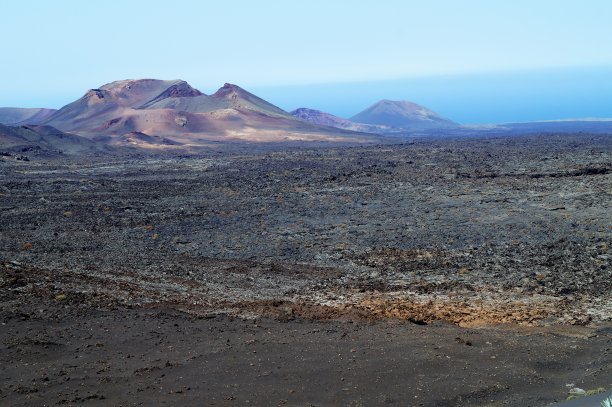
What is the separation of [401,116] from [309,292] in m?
77.6

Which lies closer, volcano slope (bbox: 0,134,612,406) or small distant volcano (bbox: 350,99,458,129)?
volcano slope (bbox: 0,134,612,406)

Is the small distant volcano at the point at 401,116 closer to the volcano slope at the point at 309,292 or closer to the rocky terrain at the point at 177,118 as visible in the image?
the rocky terrain at the point at 177,118

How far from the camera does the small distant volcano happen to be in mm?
81906

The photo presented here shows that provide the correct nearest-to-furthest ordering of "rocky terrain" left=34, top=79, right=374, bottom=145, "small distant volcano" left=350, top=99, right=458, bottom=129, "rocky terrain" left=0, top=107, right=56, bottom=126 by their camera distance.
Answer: "rocky terrain" left=34, top=79, right=374, bottom=145
"rocky terrain" left=0, top=107, right=56, bottom=126
"small distant volcano" left=350, top=99, right=458, bottom=129

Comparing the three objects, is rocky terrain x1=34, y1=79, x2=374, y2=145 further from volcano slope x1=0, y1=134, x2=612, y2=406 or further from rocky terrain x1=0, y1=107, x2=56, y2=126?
volcano slope x1=0, y1=134, x2=612, y2=406

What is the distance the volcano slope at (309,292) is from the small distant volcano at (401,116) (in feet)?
196

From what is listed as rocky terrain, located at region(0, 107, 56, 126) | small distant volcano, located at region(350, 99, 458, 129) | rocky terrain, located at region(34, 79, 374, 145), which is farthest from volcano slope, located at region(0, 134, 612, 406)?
small distant volcano, located at region(350, 99, 458, 129)

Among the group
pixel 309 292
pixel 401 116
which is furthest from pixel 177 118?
pixel 309 292

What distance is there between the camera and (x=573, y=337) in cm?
794

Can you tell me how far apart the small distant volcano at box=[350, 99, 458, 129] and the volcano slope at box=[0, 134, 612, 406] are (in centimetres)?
5972

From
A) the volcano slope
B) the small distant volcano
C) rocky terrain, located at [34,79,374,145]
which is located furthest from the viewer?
the small distant volcano

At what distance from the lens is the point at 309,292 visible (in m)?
10.4

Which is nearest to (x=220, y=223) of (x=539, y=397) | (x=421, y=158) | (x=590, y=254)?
(x=590, y=254)

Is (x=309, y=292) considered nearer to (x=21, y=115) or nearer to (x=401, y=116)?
(x=401, y=116)
